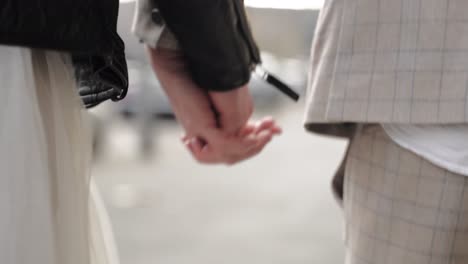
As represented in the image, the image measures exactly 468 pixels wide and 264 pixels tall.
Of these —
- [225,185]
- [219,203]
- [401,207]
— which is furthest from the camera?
[225,185]

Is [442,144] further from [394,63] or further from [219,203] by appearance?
[219,203]

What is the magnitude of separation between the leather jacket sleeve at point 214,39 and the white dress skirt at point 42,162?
0.14m

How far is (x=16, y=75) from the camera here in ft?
1.40

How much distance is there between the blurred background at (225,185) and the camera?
64.8 inches

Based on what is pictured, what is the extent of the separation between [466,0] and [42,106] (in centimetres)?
35

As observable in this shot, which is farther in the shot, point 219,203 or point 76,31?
point 219,203

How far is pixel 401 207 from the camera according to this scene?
1.69ft

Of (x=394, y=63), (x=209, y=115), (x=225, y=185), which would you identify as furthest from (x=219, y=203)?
(x=394, y=63)

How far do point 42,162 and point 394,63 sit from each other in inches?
11.7

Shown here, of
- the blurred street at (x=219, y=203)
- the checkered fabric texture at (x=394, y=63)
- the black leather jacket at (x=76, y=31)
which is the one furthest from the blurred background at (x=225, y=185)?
the black leather jacket at (x=76, y=31)

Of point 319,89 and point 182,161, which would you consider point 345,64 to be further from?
point 182,161

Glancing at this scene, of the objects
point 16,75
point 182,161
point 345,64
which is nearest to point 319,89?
point 345,64

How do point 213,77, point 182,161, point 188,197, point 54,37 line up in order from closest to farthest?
point 54,37 → point 213,77 → point 188,197 → point 182,161

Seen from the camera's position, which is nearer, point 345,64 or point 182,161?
point 345,64
